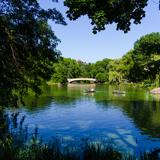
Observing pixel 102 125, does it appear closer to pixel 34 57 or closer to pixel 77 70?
pixel 34 57

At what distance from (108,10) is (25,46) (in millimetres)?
5806

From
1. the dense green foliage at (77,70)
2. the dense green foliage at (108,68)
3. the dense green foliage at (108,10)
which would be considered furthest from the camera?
the dense green foliage at (77,70)

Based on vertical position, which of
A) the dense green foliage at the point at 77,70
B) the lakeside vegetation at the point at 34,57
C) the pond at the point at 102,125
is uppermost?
the dense green foliage at the point at 77,70

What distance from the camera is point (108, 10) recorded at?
8.19 m

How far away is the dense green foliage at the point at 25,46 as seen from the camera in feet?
41.6

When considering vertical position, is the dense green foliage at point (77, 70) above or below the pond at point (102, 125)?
above

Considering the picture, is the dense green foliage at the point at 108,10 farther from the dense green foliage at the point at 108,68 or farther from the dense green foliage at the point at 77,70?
the dense green foliage at the point at 77,70

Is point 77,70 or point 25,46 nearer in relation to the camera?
→ point 25,46

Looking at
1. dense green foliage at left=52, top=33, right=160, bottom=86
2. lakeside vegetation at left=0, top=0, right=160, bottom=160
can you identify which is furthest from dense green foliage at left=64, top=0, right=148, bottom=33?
dense green foliage at left=52, top=33, right=160, bottom=86

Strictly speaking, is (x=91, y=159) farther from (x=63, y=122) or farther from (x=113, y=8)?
(x=63, y=122)

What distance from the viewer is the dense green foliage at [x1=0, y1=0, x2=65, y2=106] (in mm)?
12672

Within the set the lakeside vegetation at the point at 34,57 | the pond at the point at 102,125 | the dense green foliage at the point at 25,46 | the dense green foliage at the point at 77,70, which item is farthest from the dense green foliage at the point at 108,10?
the dense green foliage at the point at 77,70

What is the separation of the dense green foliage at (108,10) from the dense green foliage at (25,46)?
4.43 meters

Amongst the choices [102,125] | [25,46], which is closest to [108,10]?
[25,46]
